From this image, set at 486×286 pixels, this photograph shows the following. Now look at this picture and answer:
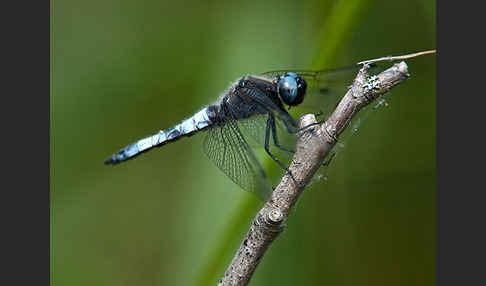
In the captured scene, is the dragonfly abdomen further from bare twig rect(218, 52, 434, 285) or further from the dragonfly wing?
bare twig rect(218, 52, 434, 285)

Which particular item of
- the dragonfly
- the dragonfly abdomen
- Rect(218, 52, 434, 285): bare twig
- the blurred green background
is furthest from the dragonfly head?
Rect(218, 52, 434, 285): bare twig

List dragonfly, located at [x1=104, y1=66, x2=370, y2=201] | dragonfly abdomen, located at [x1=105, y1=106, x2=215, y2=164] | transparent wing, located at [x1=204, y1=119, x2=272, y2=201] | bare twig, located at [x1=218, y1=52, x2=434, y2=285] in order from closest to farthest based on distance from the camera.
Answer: bare twig, located at [x1=218, y1=52, x2=434, y2=285], transparent wing, located at [x1=204, y1=119, x2=272, y2=201], dragonfly, located at [x1=104, y1=66, x2=370, y2=201], dragonfly abdomen, located at [x1=105, y1=106, x2=215, y2=164]

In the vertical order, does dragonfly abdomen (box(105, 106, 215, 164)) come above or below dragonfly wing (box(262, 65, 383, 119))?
below

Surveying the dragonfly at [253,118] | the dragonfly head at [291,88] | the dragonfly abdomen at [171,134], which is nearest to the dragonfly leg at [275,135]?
the dragonfly at [253,118]

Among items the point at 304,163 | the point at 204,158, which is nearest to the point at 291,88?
the point at 304,163

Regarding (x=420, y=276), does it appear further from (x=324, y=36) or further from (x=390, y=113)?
(x=324, y=36)

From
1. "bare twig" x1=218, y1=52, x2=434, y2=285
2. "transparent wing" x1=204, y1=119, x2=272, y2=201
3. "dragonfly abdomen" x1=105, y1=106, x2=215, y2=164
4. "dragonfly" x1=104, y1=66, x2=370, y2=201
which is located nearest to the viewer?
"bare twig" x1=218, y1=52, x2=434, y2=285

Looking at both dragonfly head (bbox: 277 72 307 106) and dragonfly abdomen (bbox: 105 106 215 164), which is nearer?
dragonfly head (bbox: 277 72 307 106)

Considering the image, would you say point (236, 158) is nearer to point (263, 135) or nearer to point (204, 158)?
point (263, 135)
